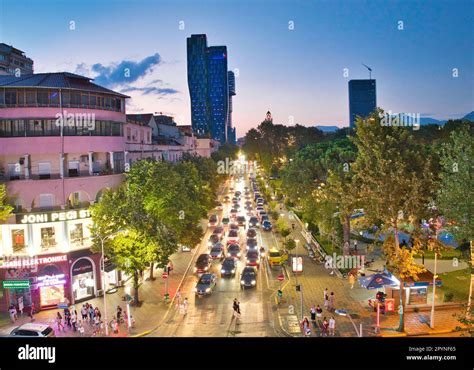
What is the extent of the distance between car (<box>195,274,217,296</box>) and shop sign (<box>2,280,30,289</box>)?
10616 millimetres

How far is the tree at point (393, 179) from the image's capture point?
23.2m

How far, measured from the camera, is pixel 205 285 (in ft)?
97.2

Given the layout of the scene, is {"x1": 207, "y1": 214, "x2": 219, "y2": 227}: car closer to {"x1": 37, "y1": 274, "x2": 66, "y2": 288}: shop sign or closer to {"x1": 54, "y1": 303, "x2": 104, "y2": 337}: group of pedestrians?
{"x1": 37, "y1": 274, "x2": 66, "y2": 288}: shop sign

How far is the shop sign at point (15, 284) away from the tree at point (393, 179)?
2082 centimetres

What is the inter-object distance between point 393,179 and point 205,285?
1425 cm

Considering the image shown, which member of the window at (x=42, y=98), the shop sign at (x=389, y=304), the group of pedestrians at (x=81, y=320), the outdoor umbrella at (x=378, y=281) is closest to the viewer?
the group of pedestrians at (x=81, y=320)

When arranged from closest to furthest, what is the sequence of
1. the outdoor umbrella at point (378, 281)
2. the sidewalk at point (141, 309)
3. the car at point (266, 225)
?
the sidewalk at point (141, 309) < the outdoor umbrella at point (378, 281) < the car at point (266, 225)

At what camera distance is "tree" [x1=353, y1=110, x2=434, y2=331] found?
23.2 m

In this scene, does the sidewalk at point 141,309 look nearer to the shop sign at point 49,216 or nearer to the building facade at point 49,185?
the building facade at point 49,185

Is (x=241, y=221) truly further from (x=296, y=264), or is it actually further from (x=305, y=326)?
(x=305, y=326)

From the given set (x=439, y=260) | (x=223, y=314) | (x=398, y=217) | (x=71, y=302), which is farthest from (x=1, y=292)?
(x=439, y=260)

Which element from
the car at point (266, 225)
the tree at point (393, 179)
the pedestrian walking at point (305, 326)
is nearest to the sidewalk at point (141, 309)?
the pedestrian walking at point (305, 326)

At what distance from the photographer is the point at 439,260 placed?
3612cm
